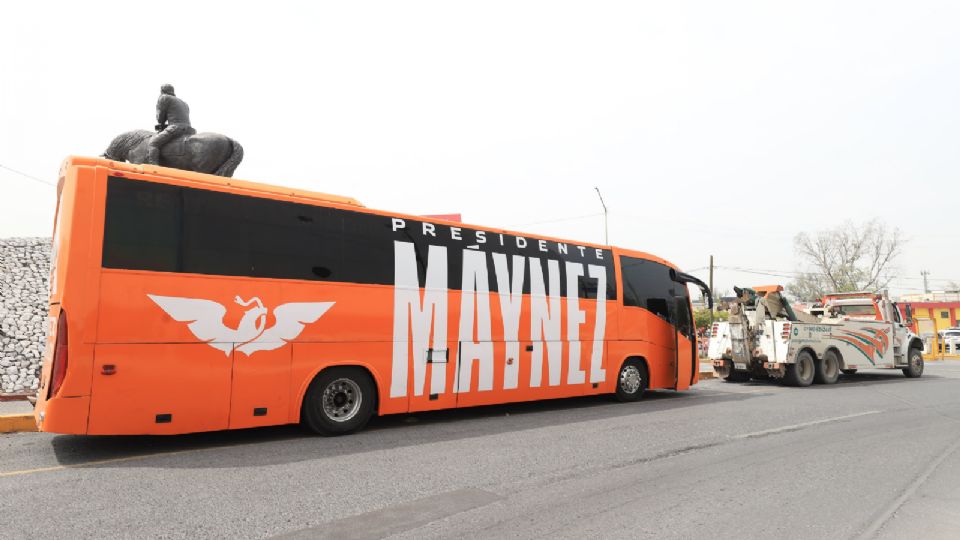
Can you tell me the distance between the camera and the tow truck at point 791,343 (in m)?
14.9

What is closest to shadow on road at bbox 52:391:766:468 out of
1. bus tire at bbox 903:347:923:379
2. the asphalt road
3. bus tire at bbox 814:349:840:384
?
the asphalt road

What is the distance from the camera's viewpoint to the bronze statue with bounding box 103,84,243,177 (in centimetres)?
1063

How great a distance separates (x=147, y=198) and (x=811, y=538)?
702 centimetres

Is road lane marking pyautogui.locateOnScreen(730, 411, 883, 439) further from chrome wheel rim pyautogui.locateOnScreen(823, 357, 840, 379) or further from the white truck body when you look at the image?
chrome wheel rim pyautogui.locateOnScreen(823, 357, 840, 379)

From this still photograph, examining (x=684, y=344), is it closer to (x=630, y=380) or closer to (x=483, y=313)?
(x=630, y=380)

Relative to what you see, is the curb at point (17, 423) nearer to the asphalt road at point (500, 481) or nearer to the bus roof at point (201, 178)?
the asphalt road at point (500, 481)

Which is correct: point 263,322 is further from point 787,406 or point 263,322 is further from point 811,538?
point 787,406

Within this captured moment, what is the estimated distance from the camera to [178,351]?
627cm

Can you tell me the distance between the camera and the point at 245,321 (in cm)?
672

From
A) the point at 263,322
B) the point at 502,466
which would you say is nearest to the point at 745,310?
the point at 502,466

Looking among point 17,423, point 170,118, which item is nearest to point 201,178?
point 17,423

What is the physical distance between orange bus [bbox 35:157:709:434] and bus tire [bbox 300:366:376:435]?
0.02 meters

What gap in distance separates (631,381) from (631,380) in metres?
0.02

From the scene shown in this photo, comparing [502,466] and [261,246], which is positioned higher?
[261,246]
